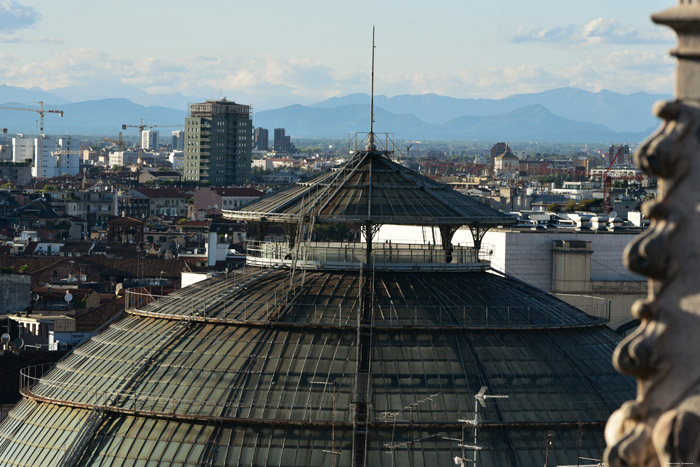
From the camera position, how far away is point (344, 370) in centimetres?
3869

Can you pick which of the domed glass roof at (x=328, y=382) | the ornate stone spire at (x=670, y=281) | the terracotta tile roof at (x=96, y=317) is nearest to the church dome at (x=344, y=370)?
the domed glass roof at (x=328, y=382)

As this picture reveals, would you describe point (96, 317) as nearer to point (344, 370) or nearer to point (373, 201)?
point (373, 201)

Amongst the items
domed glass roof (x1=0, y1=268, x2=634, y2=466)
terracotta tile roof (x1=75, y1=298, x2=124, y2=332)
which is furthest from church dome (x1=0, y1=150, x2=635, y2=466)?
terracotta tile roof (x1=75, y1=298, x2=124, y2=332)

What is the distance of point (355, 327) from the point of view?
1570 inches

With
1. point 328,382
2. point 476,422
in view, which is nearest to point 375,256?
point 328,382

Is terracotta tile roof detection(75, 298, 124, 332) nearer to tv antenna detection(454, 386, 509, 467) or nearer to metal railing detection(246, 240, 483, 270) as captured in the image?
metal railing detection(246, 240, 483, 270)

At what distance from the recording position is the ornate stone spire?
11547 mm

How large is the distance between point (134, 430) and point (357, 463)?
18.9 ft

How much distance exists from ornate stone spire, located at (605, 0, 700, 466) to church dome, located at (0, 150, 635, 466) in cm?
2465

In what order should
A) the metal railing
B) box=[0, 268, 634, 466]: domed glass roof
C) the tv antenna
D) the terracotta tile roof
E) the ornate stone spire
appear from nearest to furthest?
the ornate stone spire → the tv antenna → box=[0, 268, 634, 466]: domed glass roof → the metal railing → the terracotta tile roof

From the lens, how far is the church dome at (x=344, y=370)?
37375 mm

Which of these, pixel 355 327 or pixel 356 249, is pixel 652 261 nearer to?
pixel 355 327

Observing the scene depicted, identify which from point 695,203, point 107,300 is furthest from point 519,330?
point 107,300

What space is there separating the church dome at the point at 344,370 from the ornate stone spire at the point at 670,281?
24654 millimetres
